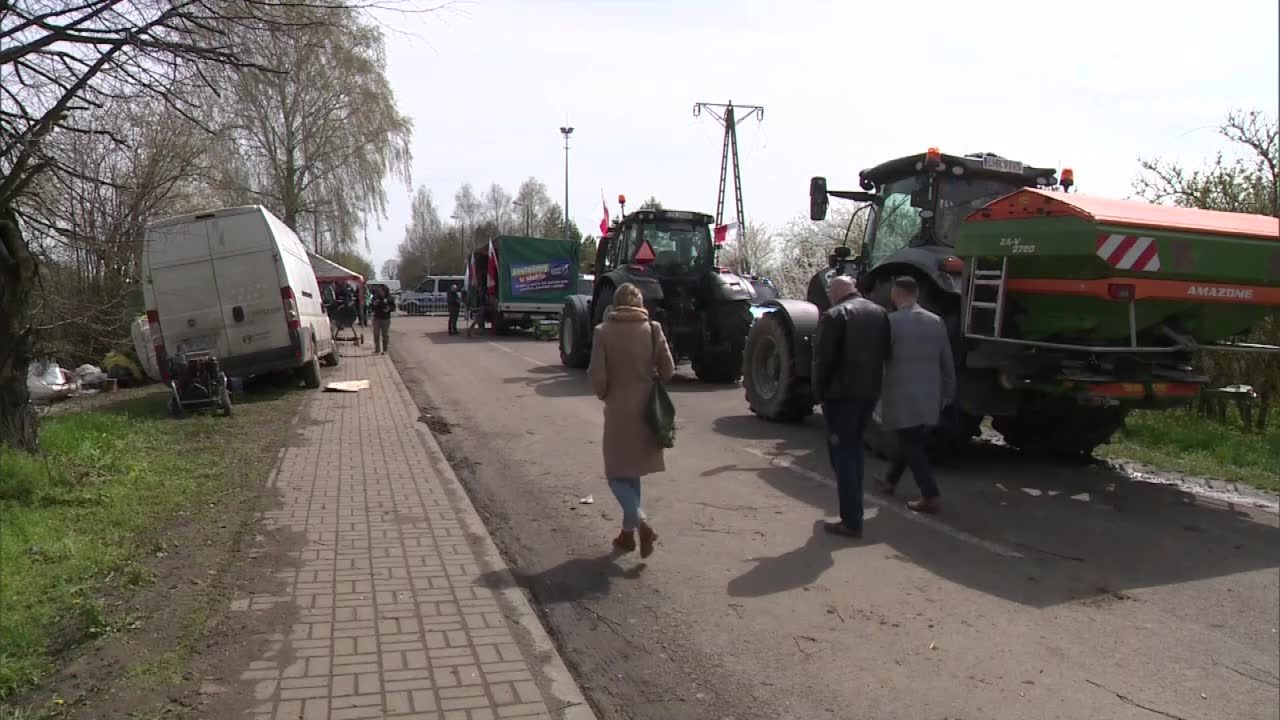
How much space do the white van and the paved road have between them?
513 centimetres

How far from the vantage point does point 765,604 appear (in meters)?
4.93

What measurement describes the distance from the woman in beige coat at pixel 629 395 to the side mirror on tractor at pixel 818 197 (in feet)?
14.0

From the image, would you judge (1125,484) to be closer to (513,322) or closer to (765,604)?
(765,604)

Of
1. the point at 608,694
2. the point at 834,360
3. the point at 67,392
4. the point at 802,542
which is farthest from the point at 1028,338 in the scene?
the point at 67,392

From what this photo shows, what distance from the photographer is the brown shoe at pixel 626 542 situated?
579 cm

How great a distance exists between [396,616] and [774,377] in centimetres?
706

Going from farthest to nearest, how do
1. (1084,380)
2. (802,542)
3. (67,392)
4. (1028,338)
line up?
(67,392) → (1028,338) → (1084,380) → (802,542)

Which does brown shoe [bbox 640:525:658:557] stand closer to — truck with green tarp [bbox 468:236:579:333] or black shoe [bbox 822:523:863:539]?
black shoe [bbox 822:523:863:539]

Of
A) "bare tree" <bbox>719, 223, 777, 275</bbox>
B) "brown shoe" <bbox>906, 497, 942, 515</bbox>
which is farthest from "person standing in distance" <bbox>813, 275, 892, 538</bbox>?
"bare tree" <bbox>719, 223, 777, 275</bbox>

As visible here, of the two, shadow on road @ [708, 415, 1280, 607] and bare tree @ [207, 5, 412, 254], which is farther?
bare tree @ [207, 5, 412, 254]

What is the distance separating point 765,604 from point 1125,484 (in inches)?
171

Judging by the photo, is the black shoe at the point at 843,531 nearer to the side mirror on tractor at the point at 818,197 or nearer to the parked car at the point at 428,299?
the side mirror on tractor at the point at 818,197

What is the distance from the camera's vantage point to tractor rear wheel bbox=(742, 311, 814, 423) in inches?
409

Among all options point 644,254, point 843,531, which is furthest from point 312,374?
point 843,531
